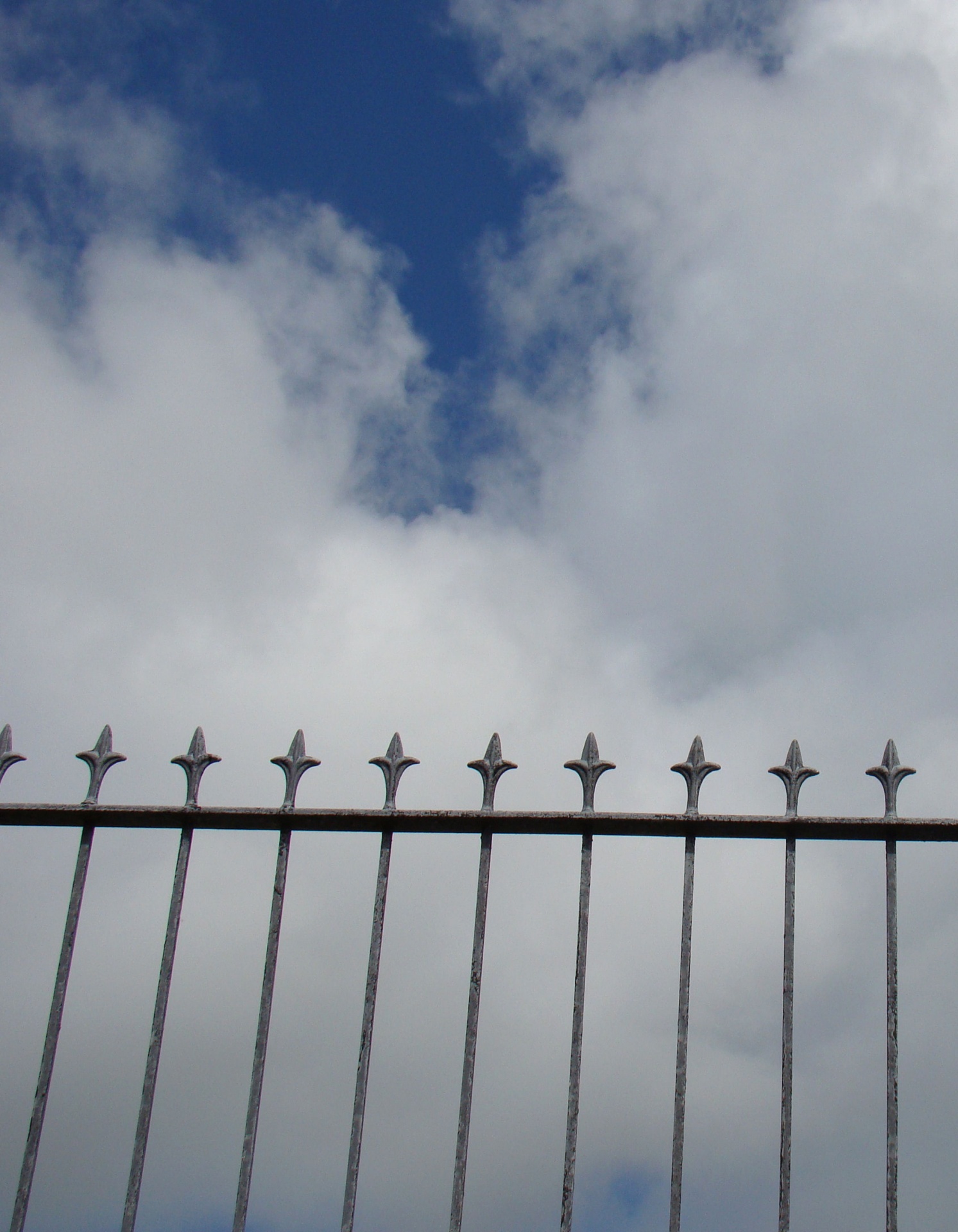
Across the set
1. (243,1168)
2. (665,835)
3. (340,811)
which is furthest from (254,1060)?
(665,835)

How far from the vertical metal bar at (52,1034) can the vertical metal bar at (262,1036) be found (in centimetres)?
82

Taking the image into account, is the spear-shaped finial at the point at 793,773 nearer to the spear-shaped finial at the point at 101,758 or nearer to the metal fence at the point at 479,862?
the metal fence at the point at 479,862

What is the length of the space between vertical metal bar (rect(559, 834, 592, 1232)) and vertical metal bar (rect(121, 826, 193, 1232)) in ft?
5.32

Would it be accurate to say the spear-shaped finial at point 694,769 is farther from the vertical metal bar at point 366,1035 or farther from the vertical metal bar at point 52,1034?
the vertical metal bar at point 52,1034

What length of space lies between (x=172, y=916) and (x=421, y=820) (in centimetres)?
108

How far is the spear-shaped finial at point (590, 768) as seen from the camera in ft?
19.2

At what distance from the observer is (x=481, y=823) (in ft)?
19.3

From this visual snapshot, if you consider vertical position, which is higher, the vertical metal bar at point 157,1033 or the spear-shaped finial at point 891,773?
the spear-shaped finial at point 891,773

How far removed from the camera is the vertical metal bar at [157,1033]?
18.3 feet

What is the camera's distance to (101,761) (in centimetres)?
620

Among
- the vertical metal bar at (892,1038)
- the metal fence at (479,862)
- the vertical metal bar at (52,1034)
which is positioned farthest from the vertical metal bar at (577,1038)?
the vertical metal bar at (52,1034)

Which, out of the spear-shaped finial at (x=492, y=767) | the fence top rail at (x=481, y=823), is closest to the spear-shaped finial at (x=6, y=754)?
the fence top rail at (x=481, y=823)

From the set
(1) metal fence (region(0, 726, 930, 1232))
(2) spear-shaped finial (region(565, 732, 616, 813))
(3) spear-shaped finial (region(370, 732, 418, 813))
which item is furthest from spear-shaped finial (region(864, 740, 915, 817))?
(3) spear-shaped finial (region(370, 732, 418, 813))

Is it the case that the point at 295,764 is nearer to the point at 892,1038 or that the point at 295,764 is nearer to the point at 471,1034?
the point at 471,1034
